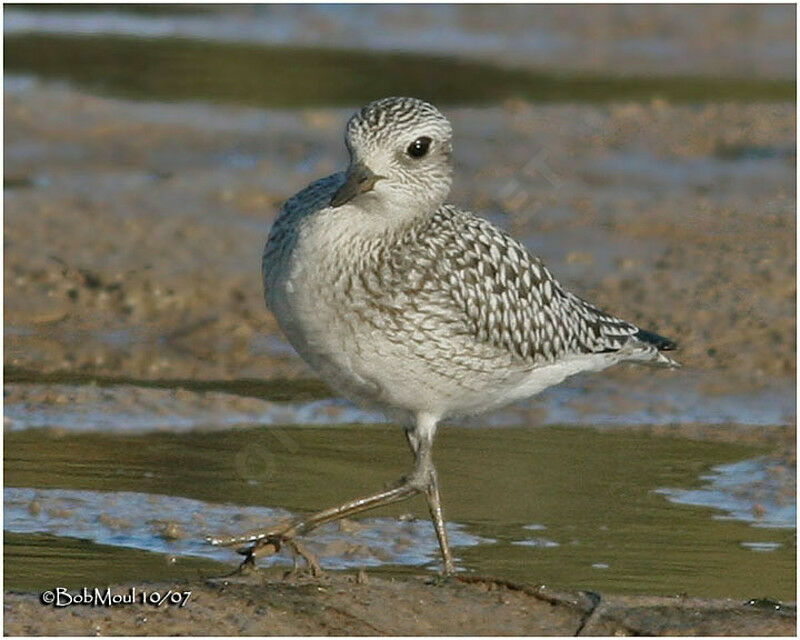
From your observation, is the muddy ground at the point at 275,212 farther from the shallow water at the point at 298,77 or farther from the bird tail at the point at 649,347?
the bird tail at the point at 649,347

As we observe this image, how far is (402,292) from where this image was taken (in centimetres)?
748

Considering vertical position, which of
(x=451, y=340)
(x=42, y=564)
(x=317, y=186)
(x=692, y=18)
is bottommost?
(x=42, y=564)

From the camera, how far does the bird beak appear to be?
7.16 m

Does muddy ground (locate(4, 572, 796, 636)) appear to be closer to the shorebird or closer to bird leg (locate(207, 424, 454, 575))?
bird leg (locate(207, 424, 454, 575))

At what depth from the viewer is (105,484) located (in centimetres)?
877

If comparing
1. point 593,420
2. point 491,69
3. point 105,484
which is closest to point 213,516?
point 105,484

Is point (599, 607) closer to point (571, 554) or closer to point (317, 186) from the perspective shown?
point (571, 554)

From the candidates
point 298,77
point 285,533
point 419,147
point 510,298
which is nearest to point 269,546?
point 285,533

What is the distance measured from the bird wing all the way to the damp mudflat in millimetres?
755

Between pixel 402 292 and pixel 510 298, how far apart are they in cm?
71

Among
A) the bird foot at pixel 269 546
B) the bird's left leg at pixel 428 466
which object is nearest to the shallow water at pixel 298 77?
the bird's left leg at pixel 428 466

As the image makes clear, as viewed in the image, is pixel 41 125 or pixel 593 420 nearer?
pixel 593 420

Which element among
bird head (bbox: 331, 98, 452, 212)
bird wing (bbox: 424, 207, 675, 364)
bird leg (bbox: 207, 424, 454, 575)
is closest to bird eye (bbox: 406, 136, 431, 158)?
bird head (bbox: 331, 98, 452, 212)

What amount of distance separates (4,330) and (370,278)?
191 inches
